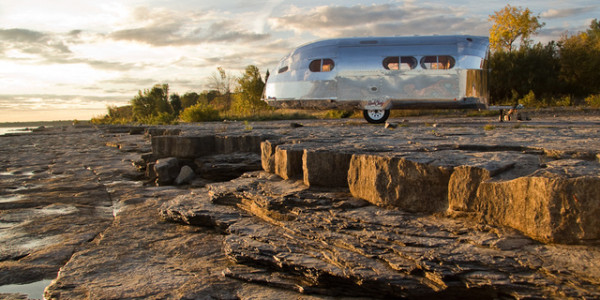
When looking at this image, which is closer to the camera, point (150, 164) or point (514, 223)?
point (514, 223)

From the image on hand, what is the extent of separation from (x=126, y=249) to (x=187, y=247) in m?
0.51

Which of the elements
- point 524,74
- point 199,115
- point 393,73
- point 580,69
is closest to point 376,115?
point 393,73

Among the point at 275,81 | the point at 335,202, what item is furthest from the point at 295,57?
the point at 335,202

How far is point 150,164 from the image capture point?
6840 millimetres

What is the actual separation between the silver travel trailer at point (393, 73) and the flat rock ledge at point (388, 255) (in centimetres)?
730

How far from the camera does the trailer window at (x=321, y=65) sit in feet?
35.4

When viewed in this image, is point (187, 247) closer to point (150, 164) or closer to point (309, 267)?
point (309, 267)

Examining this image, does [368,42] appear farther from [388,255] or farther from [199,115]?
[199,115]

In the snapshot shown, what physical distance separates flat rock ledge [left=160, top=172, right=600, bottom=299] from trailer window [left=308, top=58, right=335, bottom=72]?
7416mm

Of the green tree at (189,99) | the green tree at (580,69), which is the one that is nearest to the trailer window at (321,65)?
the green tree at (580,69)

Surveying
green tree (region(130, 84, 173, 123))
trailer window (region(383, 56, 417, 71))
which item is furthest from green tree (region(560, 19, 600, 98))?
green tree (region(130, 84, 173, 123))

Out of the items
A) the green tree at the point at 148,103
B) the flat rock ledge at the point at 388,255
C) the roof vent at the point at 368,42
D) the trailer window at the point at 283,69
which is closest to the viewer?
the flat rock ledge at the point at 388,255

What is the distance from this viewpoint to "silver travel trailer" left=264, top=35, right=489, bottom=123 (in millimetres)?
10414

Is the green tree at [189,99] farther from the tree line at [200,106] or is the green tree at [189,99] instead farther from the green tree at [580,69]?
the green tree at [580,69]
